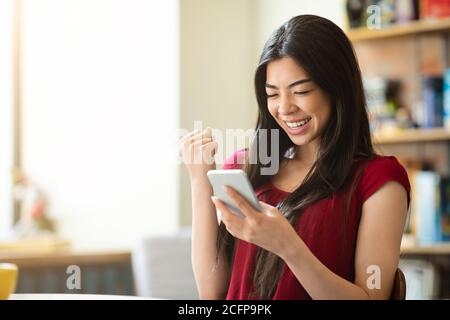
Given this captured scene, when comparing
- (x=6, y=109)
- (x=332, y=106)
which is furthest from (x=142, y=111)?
(x=332, y=106)

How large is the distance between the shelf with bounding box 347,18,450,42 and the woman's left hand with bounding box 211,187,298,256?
160cm

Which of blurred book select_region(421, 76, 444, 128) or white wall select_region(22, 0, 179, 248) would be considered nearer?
blurred book select_region(421, 76, 444, 128)

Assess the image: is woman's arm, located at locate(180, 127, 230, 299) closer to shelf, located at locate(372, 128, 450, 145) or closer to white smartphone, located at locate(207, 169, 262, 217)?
white smartphone, located at locate(207, 169, 262, 217)

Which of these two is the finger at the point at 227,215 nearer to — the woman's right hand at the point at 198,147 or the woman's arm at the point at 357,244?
the woman's arm at the point at 357,244

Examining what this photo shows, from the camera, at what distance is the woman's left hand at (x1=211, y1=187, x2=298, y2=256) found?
806 mm

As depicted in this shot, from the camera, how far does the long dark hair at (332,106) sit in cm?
96

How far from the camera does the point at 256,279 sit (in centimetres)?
102

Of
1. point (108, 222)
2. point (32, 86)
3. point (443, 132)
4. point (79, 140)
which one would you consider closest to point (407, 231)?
point (443, 132)

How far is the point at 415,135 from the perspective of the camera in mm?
2254

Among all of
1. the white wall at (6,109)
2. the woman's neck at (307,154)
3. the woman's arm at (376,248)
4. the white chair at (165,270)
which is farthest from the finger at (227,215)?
the white wall at (6,109)

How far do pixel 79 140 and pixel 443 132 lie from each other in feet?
4.64

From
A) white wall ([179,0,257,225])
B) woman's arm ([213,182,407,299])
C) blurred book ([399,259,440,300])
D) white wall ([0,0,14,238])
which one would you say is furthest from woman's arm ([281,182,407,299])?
white wall ([0,0,14,238])

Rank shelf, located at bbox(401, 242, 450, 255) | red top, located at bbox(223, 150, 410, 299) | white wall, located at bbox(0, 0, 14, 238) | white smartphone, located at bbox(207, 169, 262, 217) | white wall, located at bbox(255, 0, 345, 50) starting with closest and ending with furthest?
white smartphone, located at bbox(207, 169, 262, 217) → red top, located at bbox(223, 150, 410, 299) → shelf, located at bbox(401, 242, 450, 255) → white wall, located at bbox(255, 0, 345, 50) → white wall, located at bbox(0, 0, 14, 238)
